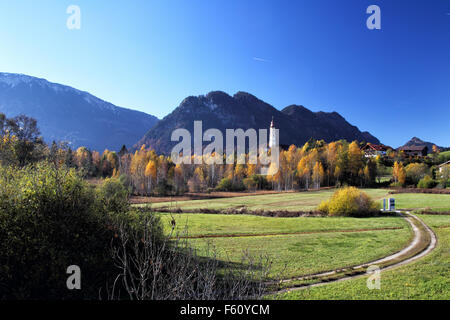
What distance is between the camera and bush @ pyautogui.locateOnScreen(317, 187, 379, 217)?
32.1 metres

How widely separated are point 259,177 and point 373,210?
47.8m

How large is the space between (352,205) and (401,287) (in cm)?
2485

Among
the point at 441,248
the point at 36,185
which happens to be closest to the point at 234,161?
the point at 441,248

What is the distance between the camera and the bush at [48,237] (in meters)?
7.32

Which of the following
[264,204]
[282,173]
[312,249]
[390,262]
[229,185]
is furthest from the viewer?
[282,173]

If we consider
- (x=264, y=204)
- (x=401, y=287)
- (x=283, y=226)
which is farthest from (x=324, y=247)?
(x=264, y=204)

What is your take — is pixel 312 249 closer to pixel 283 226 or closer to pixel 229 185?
pixel 283 226

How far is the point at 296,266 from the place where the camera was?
41.4 feet

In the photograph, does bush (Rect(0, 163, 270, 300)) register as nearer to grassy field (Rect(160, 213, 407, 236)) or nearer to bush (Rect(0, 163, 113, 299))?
bush (Rect(0, 163, 113, 299))

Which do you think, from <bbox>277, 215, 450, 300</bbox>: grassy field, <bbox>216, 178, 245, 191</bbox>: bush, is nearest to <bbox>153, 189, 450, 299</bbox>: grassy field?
<bbox>277, 215, 450, 300</bbox>: grassy field

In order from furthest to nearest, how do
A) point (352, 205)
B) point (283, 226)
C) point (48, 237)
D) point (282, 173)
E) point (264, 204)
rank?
point (282, 173) < point (264, 204) < point (352, 205) < point (283, 226) < point (48, 237)

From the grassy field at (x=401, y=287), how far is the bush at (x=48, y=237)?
646 cm

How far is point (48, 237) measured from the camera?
308 inches

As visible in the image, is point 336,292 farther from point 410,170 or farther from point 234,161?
point 234,161
